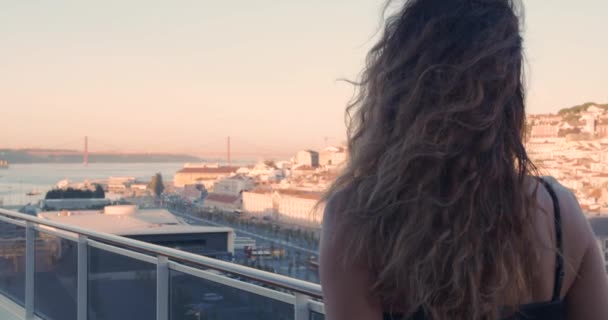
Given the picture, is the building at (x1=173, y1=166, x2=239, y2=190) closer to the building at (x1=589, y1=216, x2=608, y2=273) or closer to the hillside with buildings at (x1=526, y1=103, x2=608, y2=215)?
the hillside with buildings at (x1=526, y1=103, x2=608, y2=215)

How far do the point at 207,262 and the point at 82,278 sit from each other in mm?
1729

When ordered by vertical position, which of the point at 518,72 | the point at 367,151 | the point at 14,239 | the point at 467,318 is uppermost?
the point at 518,72

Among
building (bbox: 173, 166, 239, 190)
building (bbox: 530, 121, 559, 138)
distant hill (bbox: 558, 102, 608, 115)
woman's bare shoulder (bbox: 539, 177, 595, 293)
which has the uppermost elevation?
distant hill (bbox: 558, 102, 608, 115)

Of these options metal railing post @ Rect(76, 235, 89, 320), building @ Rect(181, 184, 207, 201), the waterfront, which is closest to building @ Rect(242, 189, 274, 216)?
building @ Rect(181, 184, 207, 201)

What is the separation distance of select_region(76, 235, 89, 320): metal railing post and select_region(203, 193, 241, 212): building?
93.8ft

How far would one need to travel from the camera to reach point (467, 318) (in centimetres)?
109

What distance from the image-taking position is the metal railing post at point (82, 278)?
439 cm

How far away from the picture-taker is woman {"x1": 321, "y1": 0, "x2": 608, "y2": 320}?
1.08 meters

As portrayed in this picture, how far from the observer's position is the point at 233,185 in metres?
41.4

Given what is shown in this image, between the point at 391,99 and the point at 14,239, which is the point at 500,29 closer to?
the point at 391,99

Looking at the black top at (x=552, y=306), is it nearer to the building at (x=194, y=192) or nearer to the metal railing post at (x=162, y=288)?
the metal railing post at (x=162, y=288)

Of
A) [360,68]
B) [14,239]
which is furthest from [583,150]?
[360,68]

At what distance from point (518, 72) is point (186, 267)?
2.40 metres

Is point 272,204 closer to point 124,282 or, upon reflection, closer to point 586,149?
point 586,149
